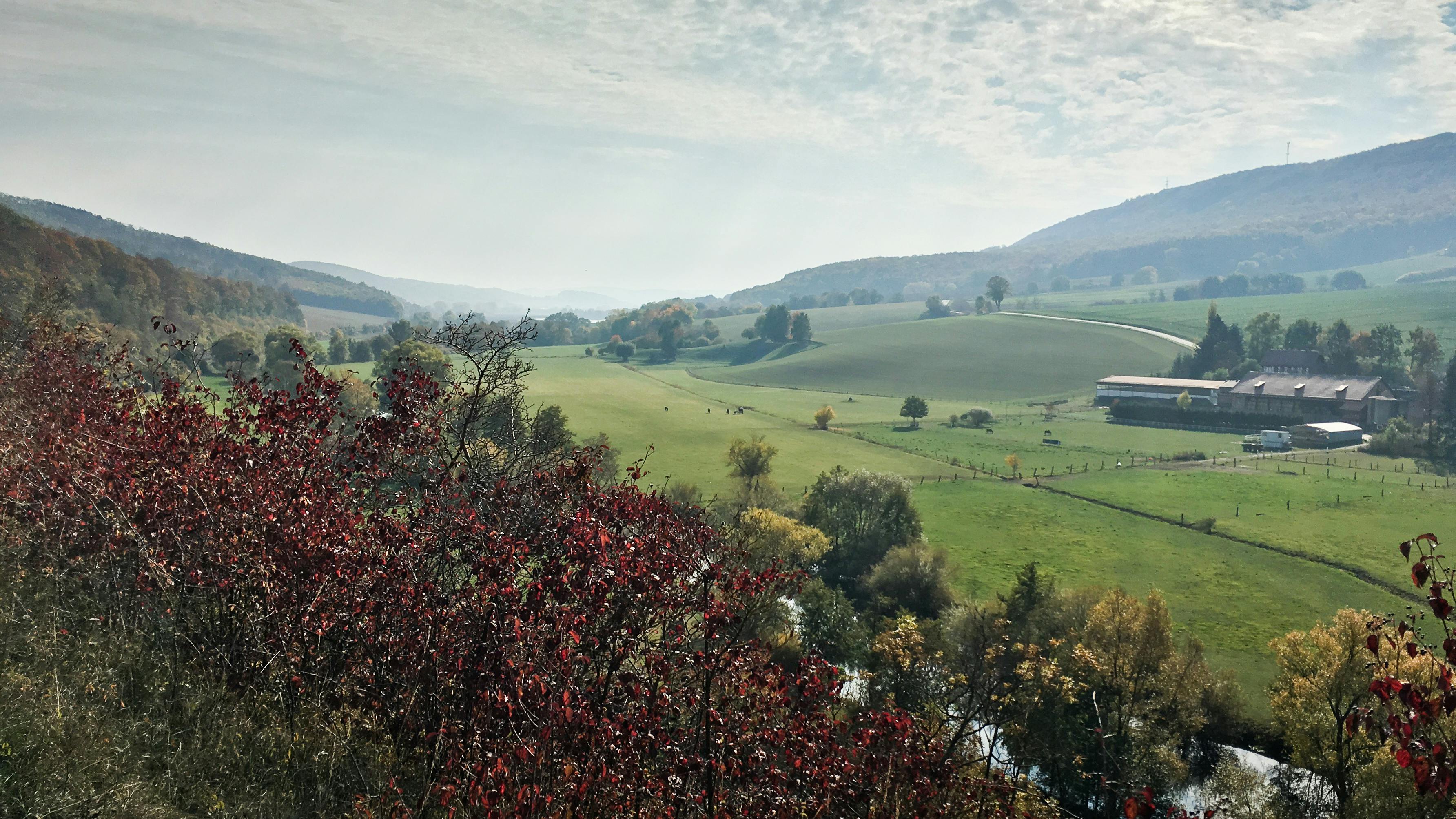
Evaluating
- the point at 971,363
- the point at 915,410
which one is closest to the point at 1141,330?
the point at 971,363

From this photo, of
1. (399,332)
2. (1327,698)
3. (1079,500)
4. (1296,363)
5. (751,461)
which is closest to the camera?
(1327,698)

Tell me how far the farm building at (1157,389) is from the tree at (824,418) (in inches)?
1795

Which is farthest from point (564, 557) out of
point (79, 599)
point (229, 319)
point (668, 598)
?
point (229, 319)

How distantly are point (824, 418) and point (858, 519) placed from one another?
38.8 meters

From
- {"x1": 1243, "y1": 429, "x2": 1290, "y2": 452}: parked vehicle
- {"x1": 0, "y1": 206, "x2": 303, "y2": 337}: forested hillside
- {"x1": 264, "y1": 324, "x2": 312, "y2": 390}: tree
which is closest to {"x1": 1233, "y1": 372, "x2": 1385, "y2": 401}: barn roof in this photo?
{"x1": 1243, "y1": 429, "x2": 1290, "y2": 452}: parked vehicle

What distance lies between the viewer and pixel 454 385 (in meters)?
14.1

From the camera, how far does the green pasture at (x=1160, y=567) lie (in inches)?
1761

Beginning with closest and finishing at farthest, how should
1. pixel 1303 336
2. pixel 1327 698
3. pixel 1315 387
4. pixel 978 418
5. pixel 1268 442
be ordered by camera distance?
1. pixel 1327 698
2. pixel 1268 442
3. pixel 978 418
4. pixel 1315 387
5. pixel 1303 336

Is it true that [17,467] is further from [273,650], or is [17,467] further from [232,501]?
[273,650]

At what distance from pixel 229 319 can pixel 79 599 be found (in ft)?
480

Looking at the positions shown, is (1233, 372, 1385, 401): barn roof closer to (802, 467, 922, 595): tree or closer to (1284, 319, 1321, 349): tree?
(1284, 319, 1321, 349): tree

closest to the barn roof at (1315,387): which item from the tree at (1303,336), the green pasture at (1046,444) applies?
the green pasture at (1046,444)

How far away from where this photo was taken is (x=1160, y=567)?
53094mm

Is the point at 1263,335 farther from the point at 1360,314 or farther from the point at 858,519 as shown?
the point at 858,519
